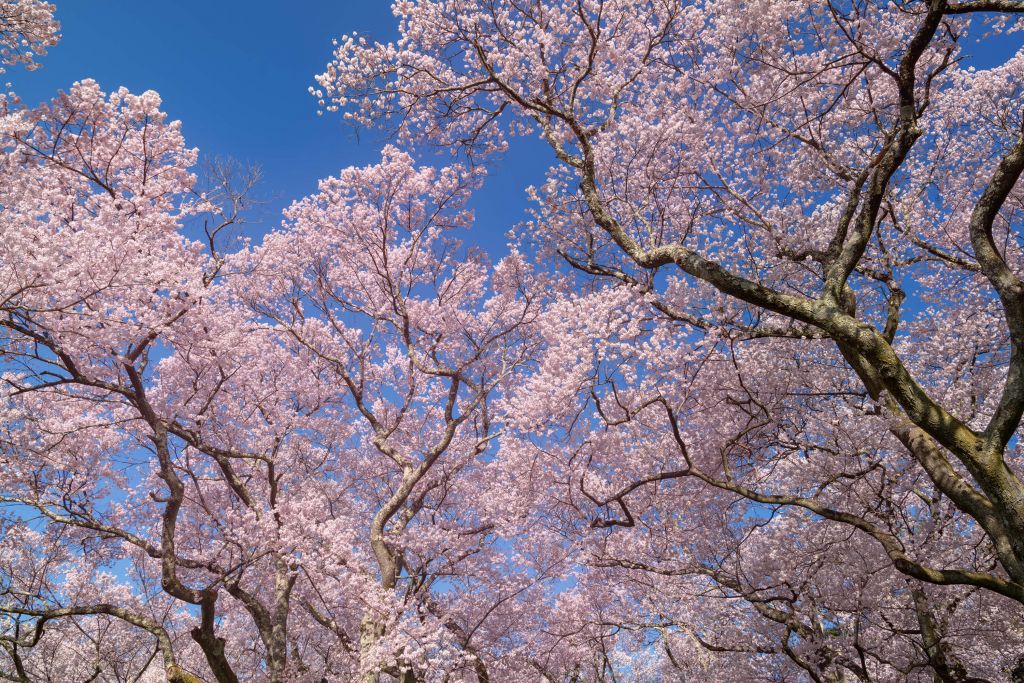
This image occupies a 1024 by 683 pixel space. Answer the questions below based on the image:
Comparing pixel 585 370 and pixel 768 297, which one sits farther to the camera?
pixel 585 370

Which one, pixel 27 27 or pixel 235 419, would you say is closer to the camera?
pixel 27 27

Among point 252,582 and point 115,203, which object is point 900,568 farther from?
point 252,582

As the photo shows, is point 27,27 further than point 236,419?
No

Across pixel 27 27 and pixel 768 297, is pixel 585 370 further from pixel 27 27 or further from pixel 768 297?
pixel 27 27

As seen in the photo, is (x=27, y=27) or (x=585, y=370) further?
(x=585, y=370)

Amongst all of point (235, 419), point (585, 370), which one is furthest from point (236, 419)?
point (585, 370)

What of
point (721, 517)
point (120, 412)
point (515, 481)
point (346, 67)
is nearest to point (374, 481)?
point (515, 481)

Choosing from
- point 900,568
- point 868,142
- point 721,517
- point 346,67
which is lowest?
point 900,568

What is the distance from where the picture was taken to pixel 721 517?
13.2 metres

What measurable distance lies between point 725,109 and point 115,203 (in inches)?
422

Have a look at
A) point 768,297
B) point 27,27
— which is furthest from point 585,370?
point 27,27

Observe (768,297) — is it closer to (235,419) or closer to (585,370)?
(585,370)

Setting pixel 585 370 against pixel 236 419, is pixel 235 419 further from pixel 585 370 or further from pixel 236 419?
pixel 585 370

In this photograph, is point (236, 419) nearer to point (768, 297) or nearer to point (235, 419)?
point (235, 419)
